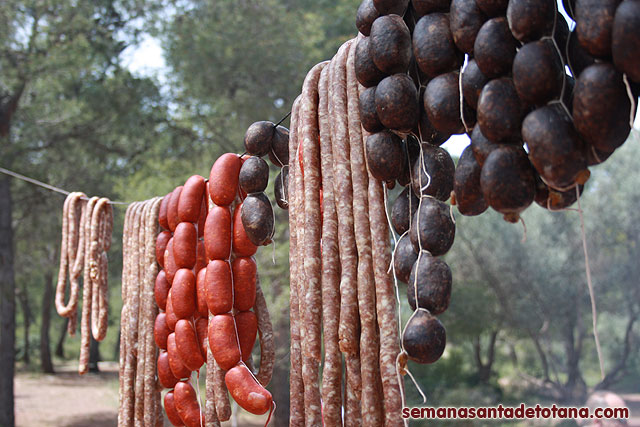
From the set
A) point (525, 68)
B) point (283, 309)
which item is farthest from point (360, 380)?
point (283, 309)

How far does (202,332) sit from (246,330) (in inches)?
11.8

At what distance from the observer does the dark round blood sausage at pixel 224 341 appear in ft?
6.51

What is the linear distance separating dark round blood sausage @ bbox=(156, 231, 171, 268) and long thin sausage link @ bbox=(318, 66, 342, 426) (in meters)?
1.29

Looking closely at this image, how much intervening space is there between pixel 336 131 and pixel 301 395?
0.83m

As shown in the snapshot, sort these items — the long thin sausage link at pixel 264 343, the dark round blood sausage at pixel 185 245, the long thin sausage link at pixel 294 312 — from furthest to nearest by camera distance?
the dark round blood sausage at pixel 185 245
the long thin sausage link at pixel 264 343
the long thin sausage link at pixel 294 312

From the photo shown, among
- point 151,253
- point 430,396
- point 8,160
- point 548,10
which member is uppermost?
point 8,160

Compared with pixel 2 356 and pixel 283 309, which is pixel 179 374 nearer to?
pixel 283 309

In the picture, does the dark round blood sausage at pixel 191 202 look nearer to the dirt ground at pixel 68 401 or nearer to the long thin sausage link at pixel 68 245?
the long thin sausage link at pixel 68 245

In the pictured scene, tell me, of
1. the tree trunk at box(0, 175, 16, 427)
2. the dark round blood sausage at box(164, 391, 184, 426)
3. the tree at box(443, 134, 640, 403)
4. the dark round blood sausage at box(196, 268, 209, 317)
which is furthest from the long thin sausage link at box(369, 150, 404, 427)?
the tree at box(443, 134, 640, 403)

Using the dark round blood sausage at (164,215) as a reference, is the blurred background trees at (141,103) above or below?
above

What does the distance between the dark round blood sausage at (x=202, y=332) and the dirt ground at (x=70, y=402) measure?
23.8 ft

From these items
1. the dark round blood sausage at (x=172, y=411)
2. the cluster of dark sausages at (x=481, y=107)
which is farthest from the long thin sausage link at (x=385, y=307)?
the dark round blood sausage at (x=172, y=411)

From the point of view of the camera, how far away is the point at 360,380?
150 cm

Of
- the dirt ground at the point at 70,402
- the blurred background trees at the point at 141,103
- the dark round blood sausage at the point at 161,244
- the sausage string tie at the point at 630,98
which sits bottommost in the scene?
the dirt ground at the point at 70,402
